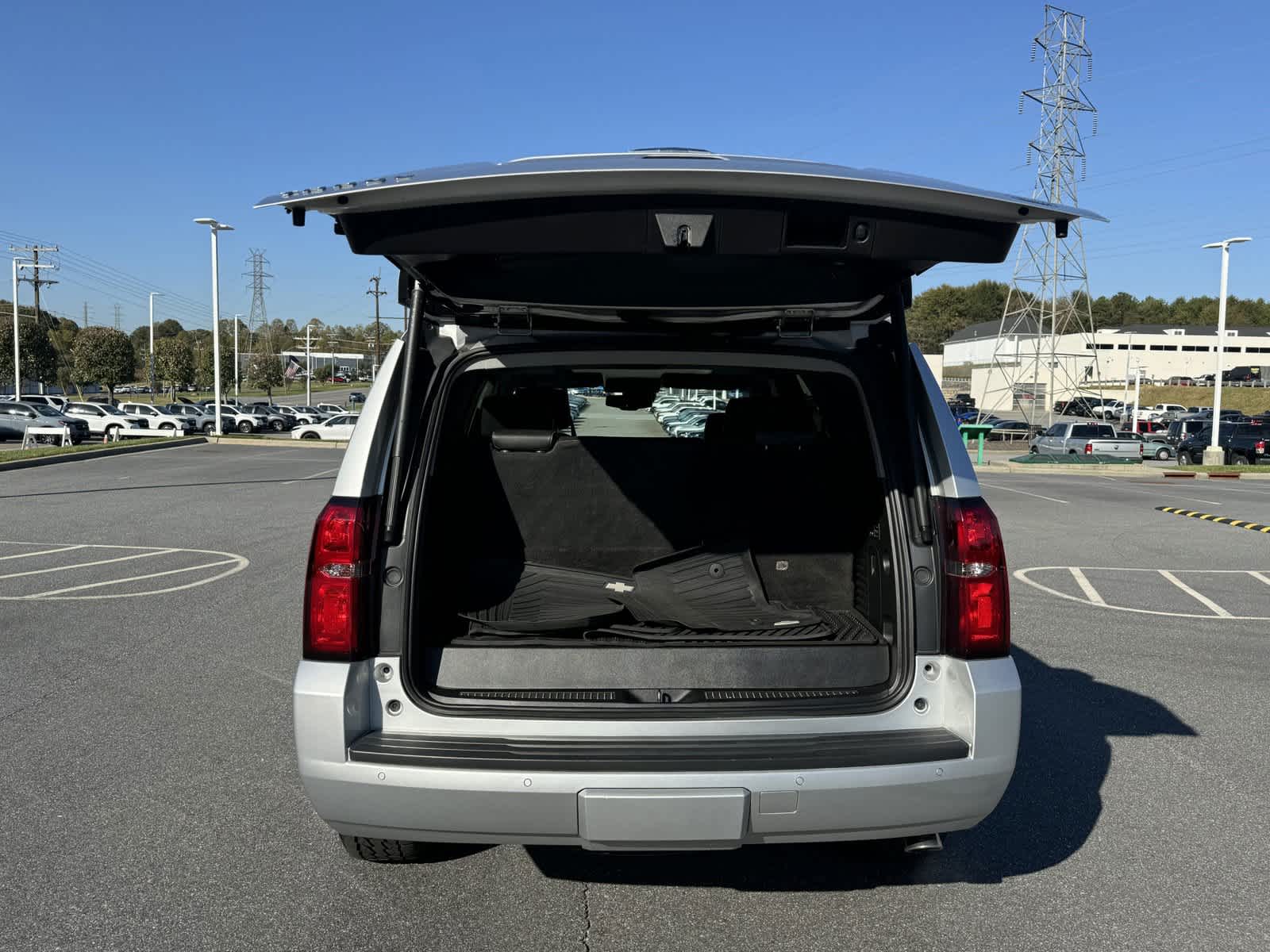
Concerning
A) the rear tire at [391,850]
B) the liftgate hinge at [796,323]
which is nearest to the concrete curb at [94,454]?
the rear tire at [391,850]

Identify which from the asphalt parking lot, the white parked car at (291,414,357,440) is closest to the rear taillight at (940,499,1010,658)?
the asphalt parking lot

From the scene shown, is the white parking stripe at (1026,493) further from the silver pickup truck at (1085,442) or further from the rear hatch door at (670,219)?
the rear hatch door at (670,219)

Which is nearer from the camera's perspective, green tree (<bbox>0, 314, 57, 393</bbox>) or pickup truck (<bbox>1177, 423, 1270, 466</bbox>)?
pickup truck (<bbox>1177, 423, 1270, 466</bbox>)

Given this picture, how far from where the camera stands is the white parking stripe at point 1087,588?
9422 millimetres

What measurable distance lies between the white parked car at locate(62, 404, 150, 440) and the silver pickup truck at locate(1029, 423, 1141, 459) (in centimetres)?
3569

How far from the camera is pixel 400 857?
3604 mm

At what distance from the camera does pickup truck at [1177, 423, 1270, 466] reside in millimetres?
36969

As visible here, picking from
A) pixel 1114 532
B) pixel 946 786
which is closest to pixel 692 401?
pixel 946 786

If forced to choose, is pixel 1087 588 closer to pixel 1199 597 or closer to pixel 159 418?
pixel 1199 597

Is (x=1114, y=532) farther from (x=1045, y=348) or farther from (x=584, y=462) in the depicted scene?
(x=1045, y=348)

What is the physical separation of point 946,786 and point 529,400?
2198 millimetres

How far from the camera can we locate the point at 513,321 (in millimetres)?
3629

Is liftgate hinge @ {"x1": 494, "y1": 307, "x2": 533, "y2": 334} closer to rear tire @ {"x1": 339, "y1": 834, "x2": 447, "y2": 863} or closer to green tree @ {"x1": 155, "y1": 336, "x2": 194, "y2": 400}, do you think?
rear tire @ {"x1": 339, "y1": 834, "x2": 447, "y2": 863}

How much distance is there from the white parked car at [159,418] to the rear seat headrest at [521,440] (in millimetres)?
44178
